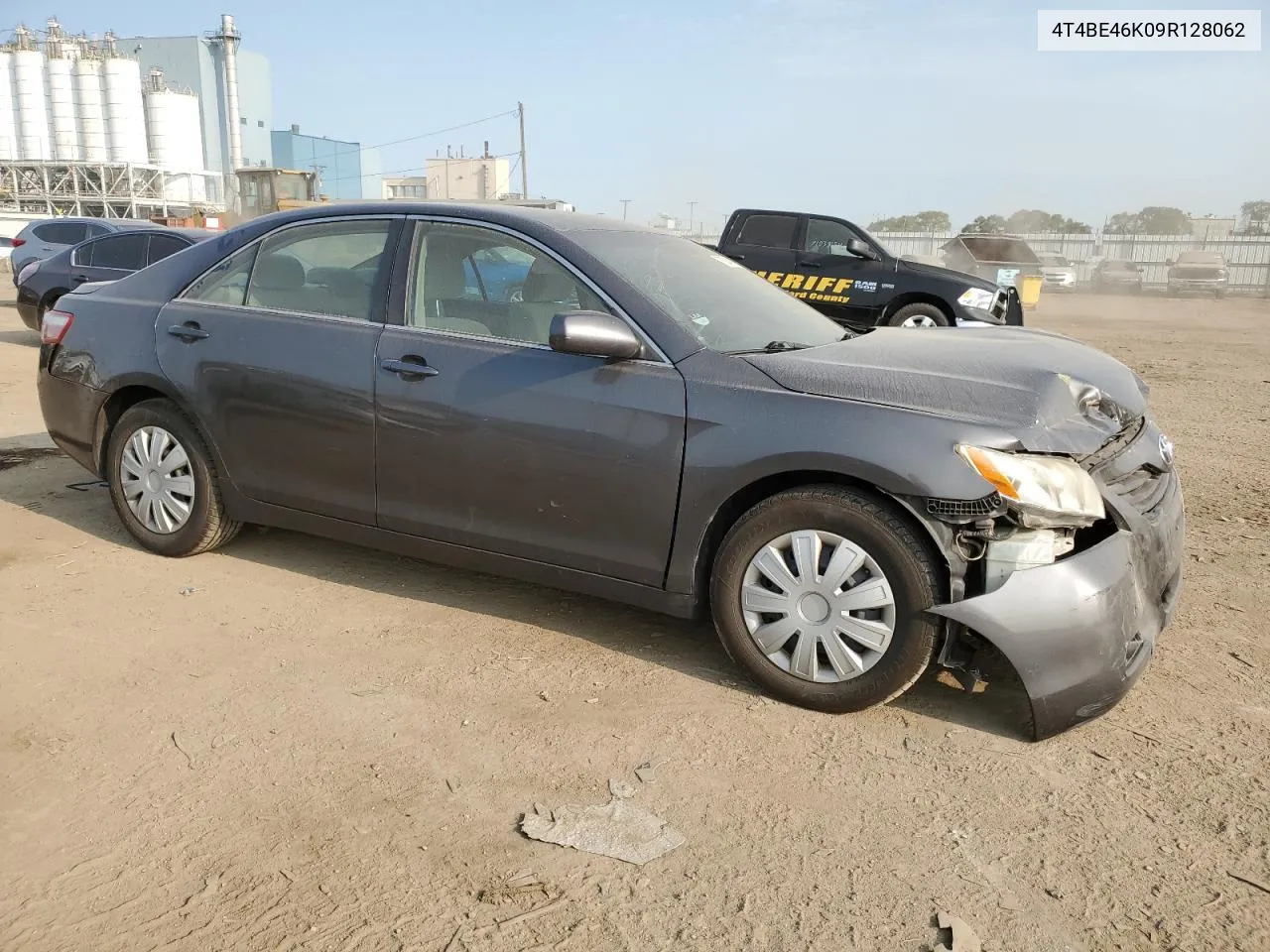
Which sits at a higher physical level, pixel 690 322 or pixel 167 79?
pixel 167 79

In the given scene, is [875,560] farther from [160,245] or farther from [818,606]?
[160,245]

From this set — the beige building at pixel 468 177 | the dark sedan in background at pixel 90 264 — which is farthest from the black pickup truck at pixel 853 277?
the beige building at pixel 468 177

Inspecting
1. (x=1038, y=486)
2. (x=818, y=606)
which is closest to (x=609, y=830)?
(x=818, y=606)

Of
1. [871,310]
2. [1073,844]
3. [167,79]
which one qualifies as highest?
[167,79]

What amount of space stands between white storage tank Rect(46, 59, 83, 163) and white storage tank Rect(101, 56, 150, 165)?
2061mm

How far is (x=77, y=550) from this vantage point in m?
4.91

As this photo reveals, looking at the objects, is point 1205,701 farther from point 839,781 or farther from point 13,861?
point 13,861

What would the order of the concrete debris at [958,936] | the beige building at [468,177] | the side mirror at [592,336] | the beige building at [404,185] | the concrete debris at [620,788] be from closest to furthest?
the concrete debris at [958,936] → the concrete debris at [620,788] → the side mirror at [592,336] → the beige building at [468,177] → the beige building at [404,185]

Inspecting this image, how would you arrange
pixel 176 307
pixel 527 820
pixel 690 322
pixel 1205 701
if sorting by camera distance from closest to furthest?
pixel 527 820 < pixel 1205 701 < pixel 690 322 < pixel 176 307

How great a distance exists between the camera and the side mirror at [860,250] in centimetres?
1201

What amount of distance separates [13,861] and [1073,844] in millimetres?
2726

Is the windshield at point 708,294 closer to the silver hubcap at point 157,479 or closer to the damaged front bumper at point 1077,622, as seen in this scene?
the damaged front bumper at point 1077,622

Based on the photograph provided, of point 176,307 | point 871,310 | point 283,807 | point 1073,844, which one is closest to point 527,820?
point 283,807

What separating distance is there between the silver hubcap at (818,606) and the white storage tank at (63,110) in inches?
2786
